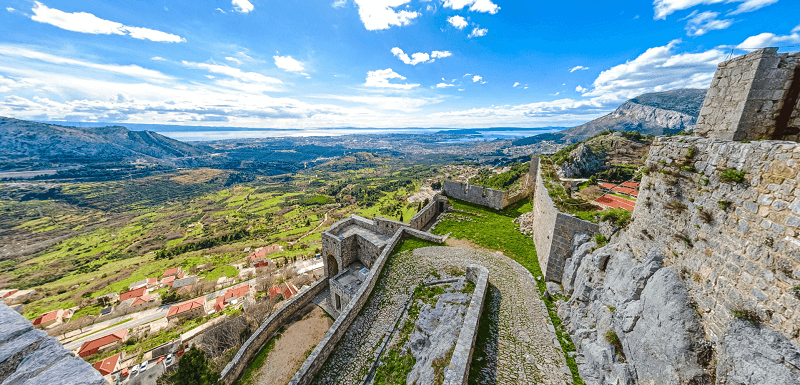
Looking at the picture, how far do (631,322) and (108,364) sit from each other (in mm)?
43615

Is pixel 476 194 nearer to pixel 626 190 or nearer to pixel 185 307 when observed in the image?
pixel 626 190

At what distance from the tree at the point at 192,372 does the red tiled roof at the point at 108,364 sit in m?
25.1

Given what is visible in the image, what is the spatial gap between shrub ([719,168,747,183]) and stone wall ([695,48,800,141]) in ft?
3.16

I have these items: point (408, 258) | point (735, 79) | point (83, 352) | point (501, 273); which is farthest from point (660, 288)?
point (83, 352)

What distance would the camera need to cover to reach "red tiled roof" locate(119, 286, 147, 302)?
143 ft

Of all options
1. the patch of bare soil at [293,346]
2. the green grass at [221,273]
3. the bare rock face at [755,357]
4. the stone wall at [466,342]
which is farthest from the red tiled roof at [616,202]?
the green grass at [221,273]

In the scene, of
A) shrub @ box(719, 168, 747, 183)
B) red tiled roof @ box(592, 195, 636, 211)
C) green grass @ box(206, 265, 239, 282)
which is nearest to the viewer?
shrub @ box(719, 168, 747, 183)

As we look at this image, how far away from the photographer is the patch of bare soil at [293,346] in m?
12.6

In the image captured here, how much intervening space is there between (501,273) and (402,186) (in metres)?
110

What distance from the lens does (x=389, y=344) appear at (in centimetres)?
984

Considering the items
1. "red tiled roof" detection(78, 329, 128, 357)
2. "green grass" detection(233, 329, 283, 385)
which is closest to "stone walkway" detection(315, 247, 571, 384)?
"green grass" detection(233, 329, 283, 385)

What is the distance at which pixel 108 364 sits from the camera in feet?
85.8

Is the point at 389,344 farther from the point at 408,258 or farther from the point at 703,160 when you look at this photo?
the point at 703,160

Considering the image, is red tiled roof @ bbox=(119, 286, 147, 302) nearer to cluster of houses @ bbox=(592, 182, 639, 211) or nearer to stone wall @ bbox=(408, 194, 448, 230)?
stone wall @ bbox=(408, 194, 448, 230)
